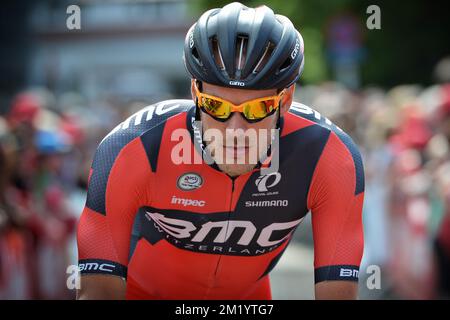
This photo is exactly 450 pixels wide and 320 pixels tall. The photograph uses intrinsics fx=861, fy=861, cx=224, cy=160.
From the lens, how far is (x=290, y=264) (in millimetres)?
11672

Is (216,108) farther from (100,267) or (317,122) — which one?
(100,267)

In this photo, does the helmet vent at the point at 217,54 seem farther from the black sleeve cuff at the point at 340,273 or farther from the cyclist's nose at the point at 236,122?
the black sleeve cuff at the point at 340,273

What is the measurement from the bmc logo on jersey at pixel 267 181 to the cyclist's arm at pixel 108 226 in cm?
58

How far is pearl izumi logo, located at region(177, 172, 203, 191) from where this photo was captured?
387 centimetres

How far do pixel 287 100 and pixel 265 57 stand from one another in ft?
0.96

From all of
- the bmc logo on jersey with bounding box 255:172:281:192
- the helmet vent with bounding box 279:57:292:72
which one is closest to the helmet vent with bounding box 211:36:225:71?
the helmet vent with bounding box 279:57:292:72

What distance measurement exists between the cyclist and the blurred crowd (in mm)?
3366

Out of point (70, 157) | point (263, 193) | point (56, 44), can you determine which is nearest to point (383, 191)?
point (70, 157)

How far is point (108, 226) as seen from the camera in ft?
11.8

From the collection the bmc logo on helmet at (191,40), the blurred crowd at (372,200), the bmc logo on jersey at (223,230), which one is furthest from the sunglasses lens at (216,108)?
the blurred crowd at (372,200)

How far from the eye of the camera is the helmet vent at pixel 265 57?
3.58 meters

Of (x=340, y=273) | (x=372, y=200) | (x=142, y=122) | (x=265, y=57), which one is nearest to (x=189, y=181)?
(x=142, y=122)
